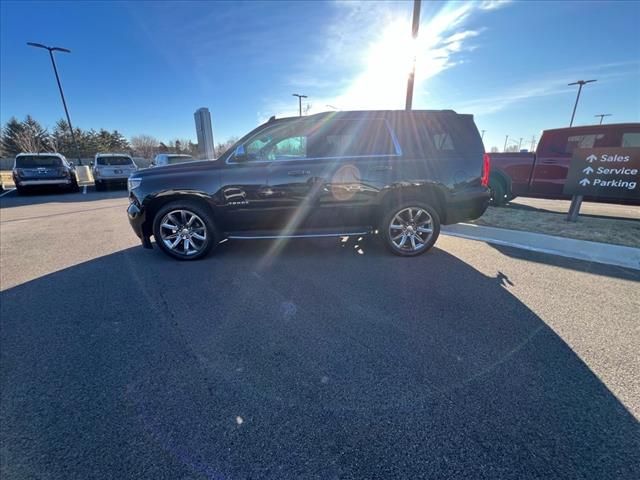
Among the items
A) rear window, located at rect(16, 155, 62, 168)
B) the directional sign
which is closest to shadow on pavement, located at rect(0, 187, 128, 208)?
rear window, located at rect(16, 155, 62, 168)

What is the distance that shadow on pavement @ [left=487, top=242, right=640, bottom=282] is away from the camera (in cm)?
378

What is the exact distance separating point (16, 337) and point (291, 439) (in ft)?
8.88

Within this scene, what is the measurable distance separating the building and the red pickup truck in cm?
1589

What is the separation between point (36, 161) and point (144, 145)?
2544 inches

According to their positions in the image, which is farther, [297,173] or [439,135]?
[439,135]

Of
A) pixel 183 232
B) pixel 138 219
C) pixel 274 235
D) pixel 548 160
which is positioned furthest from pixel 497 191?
pixel 138 219

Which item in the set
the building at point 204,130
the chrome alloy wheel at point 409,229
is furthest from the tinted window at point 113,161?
the chrome alloy wheel at point 409,229

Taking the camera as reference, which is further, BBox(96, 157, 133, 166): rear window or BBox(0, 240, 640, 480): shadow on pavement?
BBox(96, 157, 133, 166): rear window

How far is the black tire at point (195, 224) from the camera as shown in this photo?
4.24m

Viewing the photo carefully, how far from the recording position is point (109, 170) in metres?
13.5

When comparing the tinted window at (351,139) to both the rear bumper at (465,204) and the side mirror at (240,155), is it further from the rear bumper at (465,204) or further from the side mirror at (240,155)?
the rear bumper at (465,204)

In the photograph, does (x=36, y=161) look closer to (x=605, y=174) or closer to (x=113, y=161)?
(x=113, y=161)

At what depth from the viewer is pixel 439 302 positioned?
10.1ft

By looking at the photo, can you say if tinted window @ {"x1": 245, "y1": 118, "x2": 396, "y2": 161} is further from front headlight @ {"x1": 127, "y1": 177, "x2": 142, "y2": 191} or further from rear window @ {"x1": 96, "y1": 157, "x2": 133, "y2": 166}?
rear window @ {"x1": 96, "y1": 157, "x2": 133, "y2": 166}
